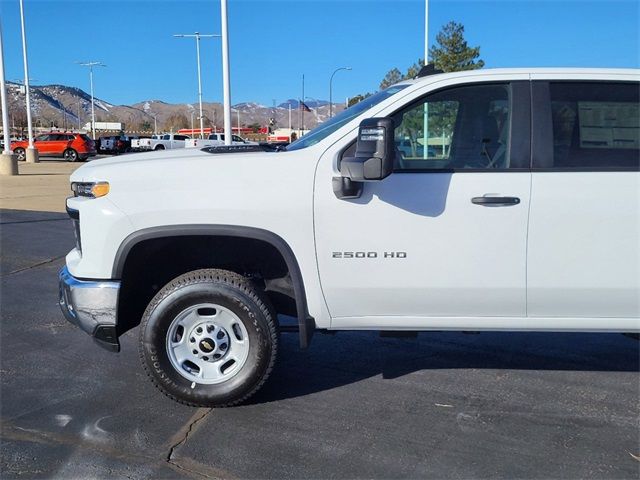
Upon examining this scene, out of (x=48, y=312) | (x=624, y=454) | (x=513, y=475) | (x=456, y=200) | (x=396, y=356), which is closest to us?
(x=513, y=475)

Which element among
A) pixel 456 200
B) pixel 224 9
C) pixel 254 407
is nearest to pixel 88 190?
pixel 254 407

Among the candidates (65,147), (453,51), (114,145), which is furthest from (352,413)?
(114,145)

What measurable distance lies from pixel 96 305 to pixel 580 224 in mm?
2930

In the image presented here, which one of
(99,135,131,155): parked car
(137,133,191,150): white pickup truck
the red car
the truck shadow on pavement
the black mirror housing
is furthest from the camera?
(137,133,191,150): white pickup truck

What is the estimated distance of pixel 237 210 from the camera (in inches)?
150

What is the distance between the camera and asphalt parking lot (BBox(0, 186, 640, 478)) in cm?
340

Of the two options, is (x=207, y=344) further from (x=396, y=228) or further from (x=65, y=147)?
(x=65, y=147)

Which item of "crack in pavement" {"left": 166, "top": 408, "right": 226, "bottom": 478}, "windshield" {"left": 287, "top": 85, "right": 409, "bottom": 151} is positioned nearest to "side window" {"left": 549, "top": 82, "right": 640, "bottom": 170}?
"windshield" {"left": 287, "top": 85, "right": 409, "bottom": 151}

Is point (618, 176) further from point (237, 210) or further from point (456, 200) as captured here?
point (237, 210)

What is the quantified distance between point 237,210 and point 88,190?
969mm

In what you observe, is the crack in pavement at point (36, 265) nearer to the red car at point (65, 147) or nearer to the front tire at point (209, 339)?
the front tire at point (209, 339)

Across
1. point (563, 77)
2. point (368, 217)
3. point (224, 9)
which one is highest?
point (224, 9)

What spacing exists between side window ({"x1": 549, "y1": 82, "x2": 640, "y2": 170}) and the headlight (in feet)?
9.02

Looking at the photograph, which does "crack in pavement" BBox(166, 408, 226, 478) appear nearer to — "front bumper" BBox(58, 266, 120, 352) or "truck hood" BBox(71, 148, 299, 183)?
"front bumper" BBox(58, 266, 120, 352)
